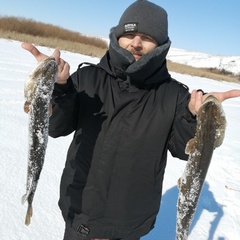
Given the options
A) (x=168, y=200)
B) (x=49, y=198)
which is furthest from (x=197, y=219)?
(x=49, y=198)

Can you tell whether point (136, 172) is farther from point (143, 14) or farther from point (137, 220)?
point (143, 14)

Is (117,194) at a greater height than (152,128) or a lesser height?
lesser

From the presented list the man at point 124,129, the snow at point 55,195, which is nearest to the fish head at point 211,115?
the man at point 124,129

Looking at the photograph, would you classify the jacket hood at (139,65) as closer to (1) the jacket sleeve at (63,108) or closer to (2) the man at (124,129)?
(2) the man at (124,129)

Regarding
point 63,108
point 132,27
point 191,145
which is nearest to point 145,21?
point 132,27

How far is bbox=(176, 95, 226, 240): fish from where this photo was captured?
1374 millimetres

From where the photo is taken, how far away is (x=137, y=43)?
5.83 feet

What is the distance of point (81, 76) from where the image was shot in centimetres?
190

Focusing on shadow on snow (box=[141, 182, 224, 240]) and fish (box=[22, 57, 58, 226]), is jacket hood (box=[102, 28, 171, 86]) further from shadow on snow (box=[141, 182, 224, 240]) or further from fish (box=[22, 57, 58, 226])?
shadow on snow (box=[141, 182, 224, 240])

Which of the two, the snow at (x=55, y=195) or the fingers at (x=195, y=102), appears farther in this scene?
the snow at (x=55, y=195)

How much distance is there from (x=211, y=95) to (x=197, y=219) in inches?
99.9

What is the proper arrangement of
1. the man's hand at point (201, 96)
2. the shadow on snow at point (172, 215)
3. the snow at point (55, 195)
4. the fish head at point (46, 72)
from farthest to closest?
the shadow on snow at point (172, 215) < the snow at point (55, 195) < the man's hand at point (201, 96) < the fish head at point (46, 72)

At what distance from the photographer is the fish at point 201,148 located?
1.37 m

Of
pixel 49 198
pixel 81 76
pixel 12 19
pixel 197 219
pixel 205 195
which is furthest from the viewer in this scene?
pixel 12 19
